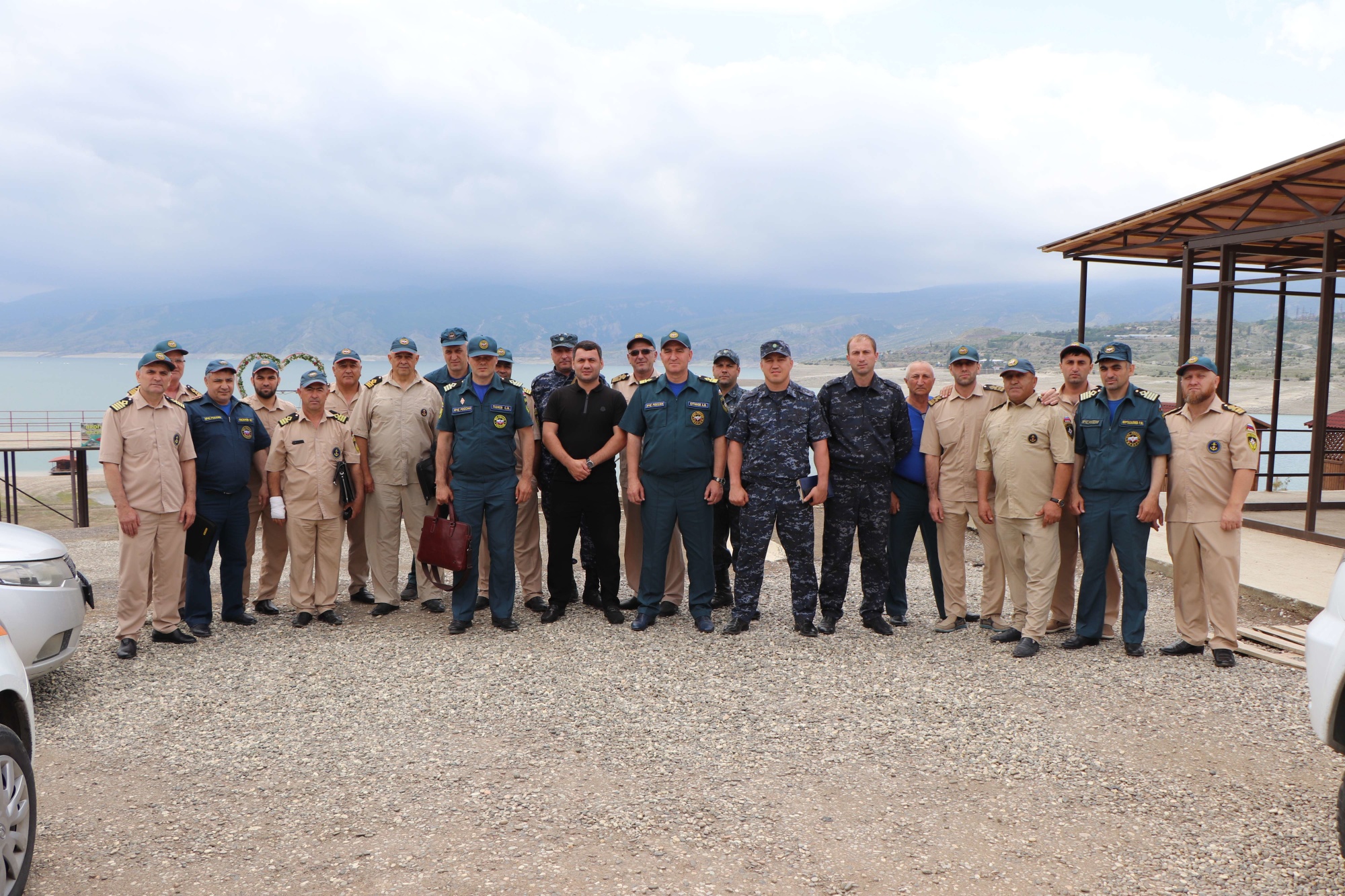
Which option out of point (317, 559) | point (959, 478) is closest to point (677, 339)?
point (959, 478)

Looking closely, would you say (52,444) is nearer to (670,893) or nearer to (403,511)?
(403,511)

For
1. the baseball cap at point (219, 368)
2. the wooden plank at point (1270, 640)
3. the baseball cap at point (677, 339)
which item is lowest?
the wooden plank at point (1270, 640)

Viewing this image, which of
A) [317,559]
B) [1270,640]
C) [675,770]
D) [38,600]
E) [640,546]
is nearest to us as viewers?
[675,770]

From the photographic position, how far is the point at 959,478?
5.72 metres

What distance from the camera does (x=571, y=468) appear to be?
19.1 feet

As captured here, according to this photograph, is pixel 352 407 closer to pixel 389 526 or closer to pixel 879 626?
pixel 389 526

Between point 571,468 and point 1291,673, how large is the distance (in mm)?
4160

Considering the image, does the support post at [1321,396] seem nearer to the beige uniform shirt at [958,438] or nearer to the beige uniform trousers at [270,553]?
the beige uniform shirt at [958,438]

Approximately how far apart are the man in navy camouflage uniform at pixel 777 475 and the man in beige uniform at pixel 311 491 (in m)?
2.60

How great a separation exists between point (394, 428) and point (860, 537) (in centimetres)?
318

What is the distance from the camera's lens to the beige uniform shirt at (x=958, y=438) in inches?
225

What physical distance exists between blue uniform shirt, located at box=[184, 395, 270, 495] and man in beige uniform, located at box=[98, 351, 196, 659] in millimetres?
213

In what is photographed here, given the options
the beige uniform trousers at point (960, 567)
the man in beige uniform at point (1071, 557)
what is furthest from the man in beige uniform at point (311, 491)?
the man in beige uniform at point (1071, 557)

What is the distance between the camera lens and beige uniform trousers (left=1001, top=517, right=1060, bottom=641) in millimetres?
5297
